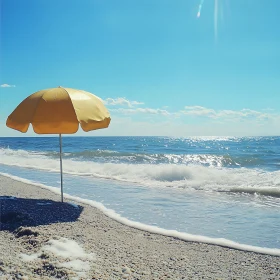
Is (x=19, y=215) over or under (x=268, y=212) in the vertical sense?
over

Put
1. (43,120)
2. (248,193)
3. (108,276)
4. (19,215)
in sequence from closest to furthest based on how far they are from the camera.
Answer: (108,276) → (19,215) → (43,120) → (248,193)

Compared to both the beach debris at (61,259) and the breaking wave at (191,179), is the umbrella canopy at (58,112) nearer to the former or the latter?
the beach debris at (61,259)

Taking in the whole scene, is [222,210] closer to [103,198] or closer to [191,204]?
[191,204]

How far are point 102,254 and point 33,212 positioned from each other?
2605 millimetres

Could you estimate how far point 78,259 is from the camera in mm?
3807

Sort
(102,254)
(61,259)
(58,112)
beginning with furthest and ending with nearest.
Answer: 1. (58,112)
2. (102,254)
3. (61,259)

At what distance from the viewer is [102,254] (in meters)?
4.12

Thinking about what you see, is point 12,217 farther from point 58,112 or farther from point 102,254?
point 102,254

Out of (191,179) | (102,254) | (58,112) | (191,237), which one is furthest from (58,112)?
(191,179)

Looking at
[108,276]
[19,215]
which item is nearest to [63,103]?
[19,215]

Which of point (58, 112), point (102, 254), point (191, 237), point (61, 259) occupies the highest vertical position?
point (58, 112)

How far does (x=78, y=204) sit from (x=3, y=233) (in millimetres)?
2692

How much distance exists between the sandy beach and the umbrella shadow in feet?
0.06

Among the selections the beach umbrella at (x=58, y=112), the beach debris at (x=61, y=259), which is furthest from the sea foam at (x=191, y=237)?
the beach umbrella at (x=58, y=112)
